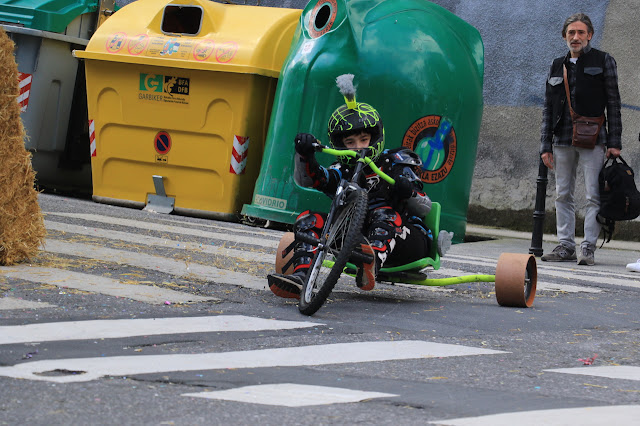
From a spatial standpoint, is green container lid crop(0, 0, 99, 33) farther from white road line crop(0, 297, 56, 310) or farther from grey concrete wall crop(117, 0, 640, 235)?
white road line crop(0, 297, 56, 310)

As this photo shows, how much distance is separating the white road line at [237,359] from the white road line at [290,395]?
33cm

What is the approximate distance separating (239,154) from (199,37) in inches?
50.1

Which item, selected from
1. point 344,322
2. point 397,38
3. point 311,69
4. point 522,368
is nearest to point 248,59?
point 311,69

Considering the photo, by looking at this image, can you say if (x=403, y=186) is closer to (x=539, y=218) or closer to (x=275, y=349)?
(x=275, y=349)

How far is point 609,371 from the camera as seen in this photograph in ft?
12.4

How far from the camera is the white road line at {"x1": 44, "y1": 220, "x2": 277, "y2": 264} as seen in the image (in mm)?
6996

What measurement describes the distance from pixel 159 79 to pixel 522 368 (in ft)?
25.6

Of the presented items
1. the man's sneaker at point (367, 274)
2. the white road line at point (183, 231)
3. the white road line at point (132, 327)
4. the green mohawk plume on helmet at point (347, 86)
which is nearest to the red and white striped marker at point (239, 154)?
the white road line at point (183, 231)

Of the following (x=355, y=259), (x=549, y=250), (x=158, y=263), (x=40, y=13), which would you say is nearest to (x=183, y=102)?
(x=40, y=13)

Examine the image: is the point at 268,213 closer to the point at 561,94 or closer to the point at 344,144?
the point at 561,94

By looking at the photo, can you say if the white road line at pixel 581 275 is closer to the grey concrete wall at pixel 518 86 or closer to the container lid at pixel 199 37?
the container lid at pixel 199 37

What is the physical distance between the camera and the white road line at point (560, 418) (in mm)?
2707

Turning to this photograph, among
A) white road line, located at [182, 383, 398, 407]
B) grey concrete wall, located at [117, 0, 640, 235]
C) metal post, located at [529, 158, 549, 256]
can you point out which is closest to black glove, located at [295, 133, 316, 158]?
white road line, located at [182, 383, 398, 407]

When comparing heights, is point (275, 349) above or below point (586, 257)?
below
